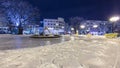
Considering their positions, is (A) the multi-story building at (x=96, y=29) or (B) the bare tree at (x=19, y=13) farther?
(A) the multi-story building at (x=96, y=29)

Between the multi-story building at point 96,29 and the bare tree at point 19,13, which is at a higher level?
the bare tree at point 19,13

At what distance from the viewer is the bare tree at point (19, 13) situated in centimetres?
4212

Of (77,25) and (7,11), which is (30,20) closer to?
(7,11)

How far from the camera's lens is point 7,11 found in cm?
4212

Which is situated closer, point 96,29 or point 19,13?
point 19,13

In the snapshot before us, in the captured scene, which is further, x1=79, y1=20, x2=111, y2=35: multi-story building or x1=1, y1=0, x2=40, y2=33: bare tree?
x1=79, y1=20, x2=111, y2=35: multi-story building

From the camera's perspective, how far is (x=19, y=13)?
143 ft

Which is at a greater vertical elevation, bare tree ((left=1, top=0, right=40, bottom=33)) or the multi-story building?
bare tree ((left=1, top=0, right=40, bottom=33))

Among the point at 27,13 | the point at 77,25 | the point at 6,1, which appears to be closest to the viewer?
the point at 6,1

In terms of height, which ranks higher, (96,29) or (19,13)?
(19,13)

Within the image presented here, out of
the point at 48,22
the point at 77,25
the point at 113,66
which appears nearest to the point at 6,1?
the point at 77,25

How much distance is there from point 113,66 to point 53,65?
1.95 meters

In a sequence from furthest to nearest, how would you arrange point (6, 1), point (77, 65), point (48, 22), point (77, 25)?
point (48, 22)
point (77, 25)
point (6, 1)
point (77, 65)

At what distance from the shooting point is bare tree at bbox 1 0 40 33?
138 ft
